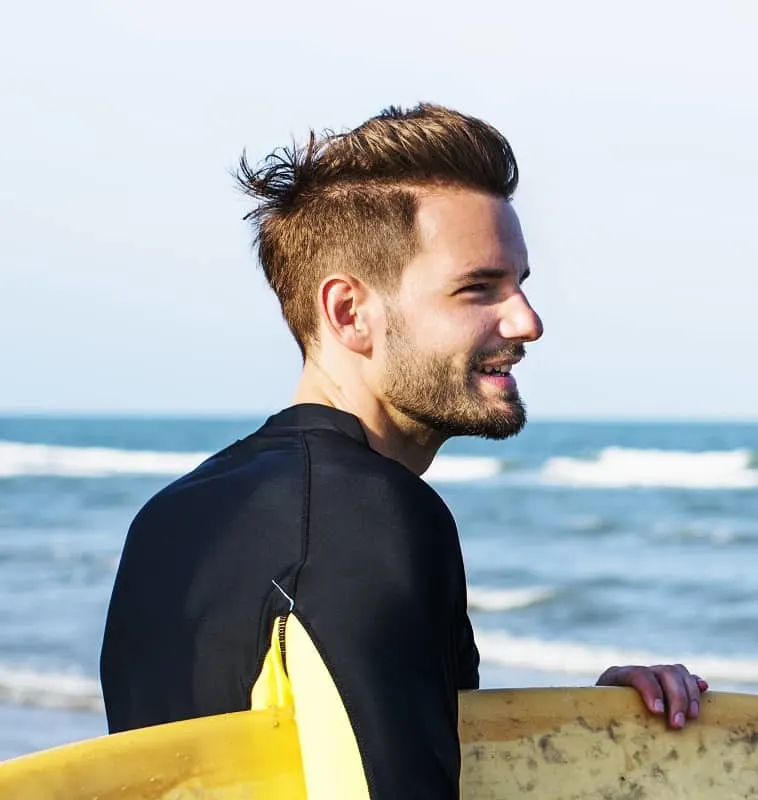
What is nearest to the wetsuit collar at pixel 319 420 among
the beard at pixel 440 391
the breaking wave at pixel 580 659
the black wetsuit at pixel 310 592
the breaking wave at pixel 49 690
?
the black wetsuit at pixel 310 592

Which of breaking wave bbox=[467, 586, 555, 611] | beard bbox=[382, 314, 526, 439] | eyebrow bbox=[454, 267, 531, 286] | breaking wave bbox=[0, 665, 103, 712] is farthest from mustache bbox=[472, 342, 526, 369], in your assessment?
breaking wave bbox=[467, 586, 555, 611]

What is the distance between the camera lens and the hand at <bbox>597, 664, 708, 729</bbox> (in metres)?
2.43

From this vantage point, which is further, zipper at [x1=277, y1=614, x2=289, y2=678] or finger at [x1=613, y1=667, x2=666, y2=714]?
finger at [x1=613, y1=667, x2=666, y2=714]

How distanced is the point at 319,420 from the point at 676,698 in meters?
0.83

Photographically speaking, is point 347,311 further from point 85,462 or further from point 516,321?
point 85,462

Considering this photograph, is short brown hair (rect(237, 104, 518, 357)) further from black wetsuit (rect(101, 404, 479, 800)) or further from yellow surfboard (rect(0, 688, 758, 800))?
yellow surfboard (rect(0, 688, 758, 800))

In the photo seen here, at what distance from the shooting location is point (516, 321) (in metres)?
2.18

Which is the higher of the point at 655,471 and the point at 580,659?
the point at 655,471

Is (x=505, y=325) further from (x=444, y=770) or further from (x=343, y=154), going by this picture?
(x=444, y=770)

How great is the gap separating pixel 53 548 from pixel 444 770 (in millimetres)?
12875

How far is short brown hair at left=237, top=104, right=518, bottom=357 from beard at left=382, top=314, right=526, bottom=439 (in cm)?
11

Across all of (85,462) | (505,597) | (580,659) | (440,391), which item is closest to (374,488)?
(440,391)

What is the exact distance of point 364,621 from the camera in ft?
5.58

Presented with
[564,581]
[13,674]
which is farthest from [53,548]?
[13,674]
